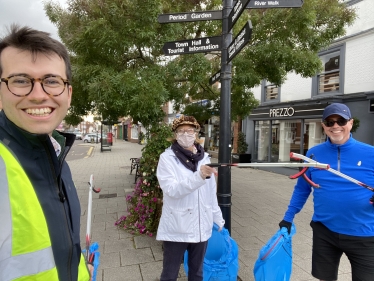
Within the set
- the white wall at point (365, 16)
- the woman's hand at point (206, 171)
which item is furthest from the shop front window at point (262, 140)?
the woman's hand at point (206, 171)

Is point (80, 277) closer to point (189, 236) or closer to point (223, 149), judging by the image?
point (189, 236)

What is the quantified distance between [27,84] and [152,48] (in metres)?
3.40

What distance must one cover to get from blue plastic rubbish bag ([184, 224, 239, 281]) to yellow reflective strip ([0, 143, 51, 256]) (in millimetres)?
1924

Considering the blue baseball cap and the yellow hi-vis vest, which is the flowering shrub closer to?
the blue baseball cap

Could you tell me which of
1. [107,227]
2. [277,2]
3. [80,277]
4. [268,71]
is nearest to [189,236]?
[80,277]

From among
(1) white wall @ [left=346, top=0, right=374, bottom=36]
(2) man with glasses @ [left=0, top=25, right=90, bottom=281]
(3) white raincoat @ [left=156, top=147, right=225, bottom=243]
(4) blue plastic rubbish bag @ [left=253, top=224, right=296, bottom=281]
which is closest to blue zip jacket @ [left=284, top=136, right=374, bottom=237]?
(4) blue plastic rubbish bag @ [left=253, top=224, right=296, bottom=281]

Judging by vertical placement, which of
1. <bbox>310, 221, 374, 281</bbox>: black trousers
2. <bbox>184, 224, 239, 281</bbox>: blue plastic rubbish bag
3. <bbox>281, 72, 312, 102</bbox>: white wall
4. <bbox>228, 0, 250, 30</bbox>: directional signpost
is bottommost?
<bbox>184, 224, 239, 281</bbox>: blue plastic rubbish bag

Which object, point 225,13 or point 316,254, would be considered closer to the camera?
point 316,254

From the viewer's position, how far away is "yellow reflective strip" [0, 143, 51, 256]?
846 millimetres

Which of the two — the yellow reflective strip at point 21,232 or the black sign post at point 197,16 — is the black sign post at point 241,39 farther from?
the yellow reflective strip at point 21,232

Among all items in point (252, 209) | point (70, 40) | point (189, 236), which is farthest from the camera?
point (252, 209)

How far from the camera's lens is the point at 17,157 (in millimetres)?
948

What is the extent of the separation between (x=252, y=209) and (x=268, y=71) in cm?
313

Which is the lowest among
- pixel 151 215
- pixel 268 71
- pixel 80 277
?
pixel 151 215
